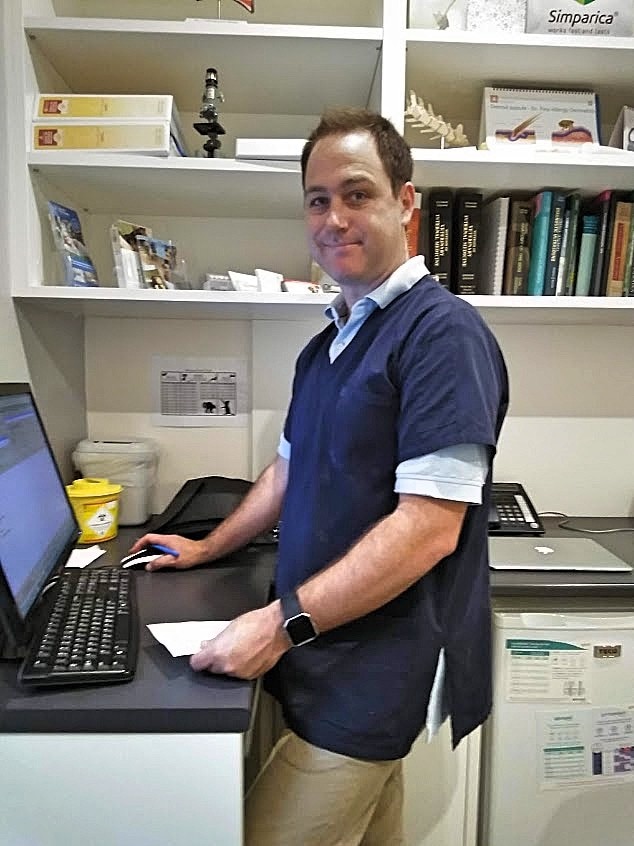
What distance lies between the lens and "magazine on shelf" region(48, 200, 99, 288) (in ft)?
5.13

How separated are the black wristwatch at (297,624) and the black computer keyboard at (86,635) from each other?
228mm

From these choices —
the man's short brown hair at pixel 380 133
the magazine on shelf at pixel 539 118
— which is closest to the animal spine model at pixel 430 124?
the magazine on shelf at pixel 539 118

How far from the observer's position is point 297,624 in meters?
0.95

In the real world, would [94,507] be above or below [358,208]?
below

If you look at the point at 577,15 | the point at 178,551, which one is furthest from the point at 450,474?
the point at 577,15

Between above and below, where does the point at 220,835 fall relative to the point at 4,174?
below

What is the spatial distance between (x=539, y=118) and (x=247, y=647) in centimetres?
147

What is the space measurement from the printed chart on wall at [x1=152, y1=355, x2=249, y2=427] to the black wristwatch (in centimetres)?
108

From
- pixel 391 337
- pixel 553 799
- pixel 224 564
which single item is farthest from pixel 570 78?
pixel 553 799

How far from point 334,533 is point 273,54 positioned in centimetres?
119

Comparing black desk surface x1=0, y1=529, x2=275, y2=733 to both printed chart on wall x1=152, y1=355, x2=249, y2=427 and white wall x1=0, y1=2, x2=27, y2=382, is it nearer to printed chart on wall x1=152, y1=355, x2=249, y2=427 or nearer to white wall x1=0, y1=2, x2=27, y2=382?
white wall x1=0, y1=2, x2=27, y2=382

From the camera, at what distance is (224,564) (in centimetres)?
144

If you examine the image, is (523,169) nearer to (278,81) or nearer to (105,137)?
(278,81)

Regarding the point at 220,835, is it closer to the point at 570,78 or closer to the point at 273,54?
the point at 273,54
